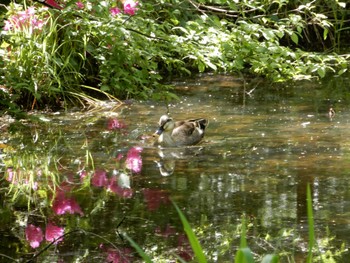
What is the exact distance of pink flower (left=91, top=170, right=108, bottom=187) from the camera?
670 centimetres

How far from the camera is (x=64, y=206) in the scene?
241 inches

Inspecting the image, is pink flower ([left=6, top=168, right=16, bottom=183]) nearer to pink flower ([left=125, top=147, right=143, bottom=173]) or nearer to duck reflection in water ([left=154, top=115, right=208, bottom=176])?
pink flower ([left=125, top=147, right=143, bottom=173])

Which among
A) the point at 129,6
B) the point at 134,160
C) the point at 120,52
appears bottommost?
the point at 134,160

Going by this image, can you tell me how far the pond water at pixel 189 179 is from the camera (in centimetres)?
532

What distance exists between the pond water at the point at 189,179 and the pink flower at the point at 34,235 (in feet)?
0.15

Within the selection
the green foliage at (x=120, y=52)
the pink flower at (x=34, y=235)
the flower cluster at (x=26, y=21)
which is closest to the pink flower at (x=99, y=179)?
the pink flower at (x=34, y=235)

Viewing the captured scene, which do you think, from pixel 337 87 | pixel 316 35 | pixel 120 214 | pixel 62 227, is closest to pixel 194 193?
pixel 120 214

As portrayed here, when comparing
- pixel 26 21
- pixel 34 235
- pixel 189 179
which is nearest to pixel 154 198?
pixel 189 179

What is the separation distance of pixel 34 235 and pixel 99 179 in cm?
146

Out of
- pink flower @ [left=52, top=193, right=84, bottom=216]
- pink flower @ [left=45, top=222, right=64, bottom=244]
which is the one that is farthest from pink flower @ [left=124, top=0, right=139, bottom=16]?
pink flower @ [left=45, top=222, right=64, bottom=244]

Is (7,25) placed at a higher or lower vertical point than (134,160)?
higher

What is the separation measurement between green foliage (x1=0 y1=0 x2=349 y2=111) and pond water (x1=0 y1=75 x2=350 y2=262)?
0.41 metres

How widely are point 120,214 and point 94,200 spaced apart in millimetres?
419

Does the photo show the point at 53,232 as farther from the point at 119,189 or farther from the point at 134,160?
the point at 134,160
